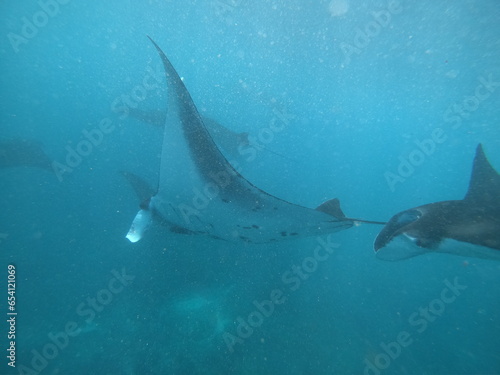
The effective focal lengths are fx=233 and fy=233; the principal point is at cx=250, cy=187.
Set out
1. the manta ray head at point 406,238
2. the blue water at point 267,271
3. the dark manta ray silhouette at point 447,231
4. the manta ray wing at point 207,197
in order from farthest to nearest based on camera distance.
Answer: the blue water at point 267,271
the manta ray head at point 406,238
the dark manta ray silhouette at point 447,231
the manta ray wing at point 207,197

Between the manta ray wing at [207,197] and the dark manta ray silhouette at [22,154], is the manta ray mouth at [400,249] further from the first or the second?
the dark manta ray silhouette at [22,154]

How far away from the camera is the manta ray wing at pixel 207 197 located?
211 cm

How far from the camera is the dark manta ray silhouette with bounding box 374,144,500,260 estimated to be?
7.34 feet

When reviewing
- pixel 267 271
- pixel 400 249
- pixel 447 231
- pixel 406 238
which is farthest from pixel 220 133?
pixel 447 231

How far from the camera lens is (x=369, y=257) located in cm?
1322

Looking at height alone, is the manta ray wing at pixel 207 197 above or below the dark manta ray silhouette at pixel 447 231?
below

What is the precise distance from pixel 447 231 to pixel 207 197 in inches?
101

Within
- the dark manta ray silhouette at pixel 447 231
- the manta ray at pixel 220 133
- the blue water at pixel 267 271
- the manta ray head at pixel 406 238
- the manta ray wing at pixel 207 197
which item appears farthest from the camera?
the manta ray at pixel 220 133

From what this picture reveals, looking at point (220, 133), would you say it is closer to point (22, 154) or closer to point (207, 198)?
point (22, 154)

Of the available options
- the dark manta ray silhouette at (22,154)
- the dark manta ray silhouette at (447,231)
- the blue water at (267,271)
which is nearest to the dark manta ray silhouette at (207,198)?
the dark manta ray silhouette at (447,231)

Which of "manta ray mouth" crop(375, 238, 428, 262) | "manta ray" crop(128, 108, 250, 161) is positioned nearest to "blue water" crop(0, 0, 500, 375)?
"manta ray" crop(128, 108, 250, 161)

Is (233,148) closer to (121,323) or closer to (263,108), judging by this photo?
(121,323)

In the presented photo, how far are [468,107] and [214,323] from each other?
26.5 meters

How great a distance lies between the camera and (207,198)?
287cm
